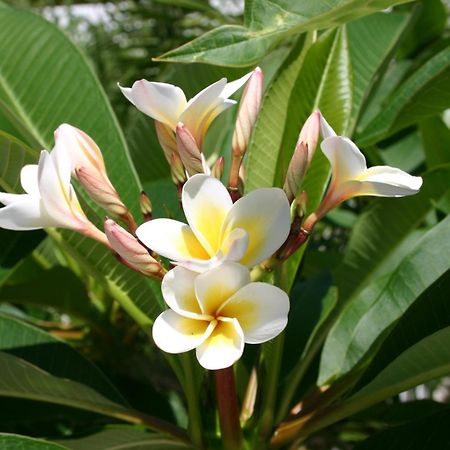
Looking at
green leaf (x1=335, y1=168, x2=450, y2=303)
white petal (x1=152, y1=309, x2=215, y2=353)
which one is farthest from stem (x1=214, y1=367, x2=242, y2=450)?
green leaf (x1=335, y1=168, x2=450, y2=303)

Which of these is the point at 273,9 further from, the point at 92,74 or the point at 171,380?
the point at 171,380

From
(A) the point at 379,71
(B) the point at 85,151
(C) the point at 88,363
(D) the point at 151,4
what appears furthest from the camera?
(D) the point at 151,4

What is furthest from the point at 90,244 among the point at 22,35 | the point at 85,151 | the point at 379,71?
the point at 379,71

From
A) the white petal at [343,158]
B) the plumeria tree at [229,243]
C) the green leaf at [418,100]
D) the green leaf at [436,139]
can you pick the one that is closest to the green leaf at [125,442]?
the plumeria tree at [229,243]

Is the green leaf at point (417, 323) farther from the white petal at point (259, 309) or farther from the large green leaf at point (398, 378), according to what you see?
the white petal at point (259, 309)

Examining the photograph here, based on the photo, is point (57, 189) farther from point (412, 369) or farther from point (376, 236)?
point (376, 236)

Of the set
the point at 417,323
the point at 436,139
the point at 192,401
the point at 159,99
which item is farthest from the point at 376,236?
the point at 159,99
